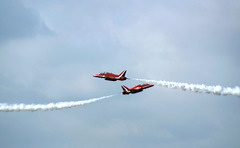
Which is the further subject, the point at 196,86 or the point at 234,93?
the point at 196,86

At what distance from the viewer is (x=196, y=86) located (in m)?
199

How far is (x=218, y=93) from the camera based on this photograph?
19125 cm

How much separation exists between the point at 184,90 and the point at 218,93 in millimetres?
11689

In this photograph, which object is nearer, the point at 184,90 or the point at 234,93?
the point at 234,93

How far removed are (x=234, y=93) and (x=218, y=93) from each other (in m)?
6.35

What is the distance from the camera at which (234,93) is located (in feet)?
611

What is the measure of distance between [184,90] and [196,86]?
3819 mm

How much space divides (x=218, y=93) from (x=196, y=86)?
30.9ft

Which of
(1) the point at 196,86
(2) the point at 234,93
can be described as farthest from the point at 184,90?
(2) the point at 234,93

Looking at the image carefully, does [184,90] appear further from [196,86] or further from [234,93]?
[234,93]
